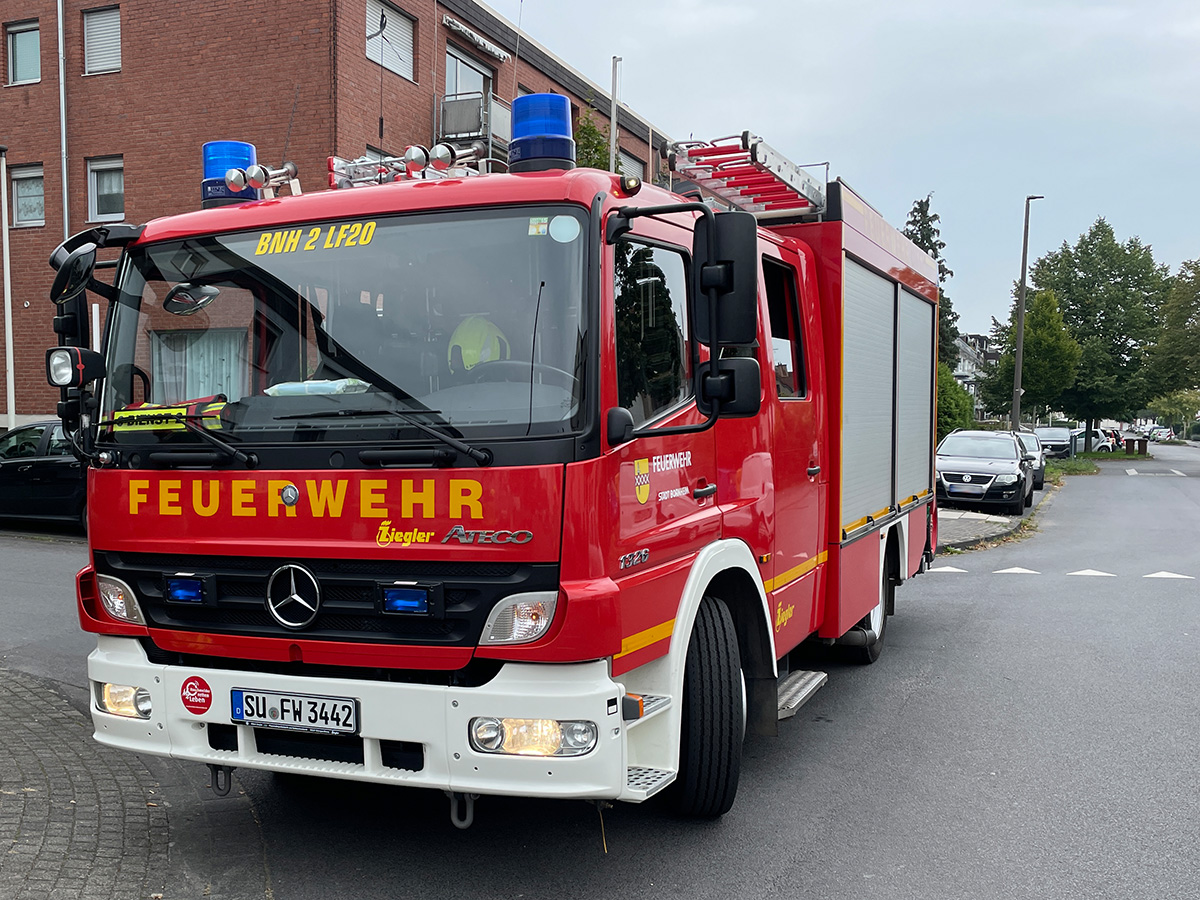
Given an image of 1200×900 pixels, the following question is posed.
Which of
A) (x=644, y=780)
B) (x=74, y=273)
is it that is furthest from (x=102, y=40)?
(x=644, y=780)

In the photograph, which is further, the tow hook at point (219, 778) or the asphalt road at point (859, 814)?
the tow hook at point (219, 778)

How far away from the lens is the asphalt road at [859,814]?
12.6 ft

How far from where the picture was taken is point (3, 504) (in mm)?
14141

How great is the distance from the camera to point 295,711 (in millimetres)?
3596

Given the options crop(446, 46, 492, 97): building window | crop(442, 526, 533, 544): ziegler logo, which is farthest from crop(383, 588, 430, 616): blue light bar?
crop(446, 46, 492, 97): building window

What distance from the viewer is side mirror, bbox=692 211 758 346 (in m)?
3.51

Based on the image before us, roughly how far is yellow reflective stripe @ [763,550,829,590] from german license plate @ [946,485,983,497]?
48.0 ft

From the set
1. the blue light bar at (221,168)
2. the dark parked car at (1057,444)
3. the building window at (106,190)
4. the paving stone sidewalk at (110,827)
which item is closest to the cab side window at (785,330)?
the blue light bar at (221,168)

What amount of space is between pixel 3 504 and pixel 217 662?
12195 millimetres

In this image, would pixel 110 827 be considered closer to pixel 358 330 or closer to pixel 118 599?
pixel 118 599

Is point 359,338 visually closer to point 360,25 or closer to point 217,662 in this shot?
point 217,662

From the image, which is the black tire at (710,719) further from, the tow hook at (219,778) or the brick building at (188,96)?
the brick building at (188,96)

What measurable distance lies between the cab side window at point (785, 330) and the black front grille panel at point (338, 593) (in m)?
2.11

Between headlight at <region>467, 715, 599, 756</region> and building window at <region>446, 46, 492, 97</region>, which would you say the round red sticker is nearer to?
headlight at <region>467, 715, 599, 756</region>
